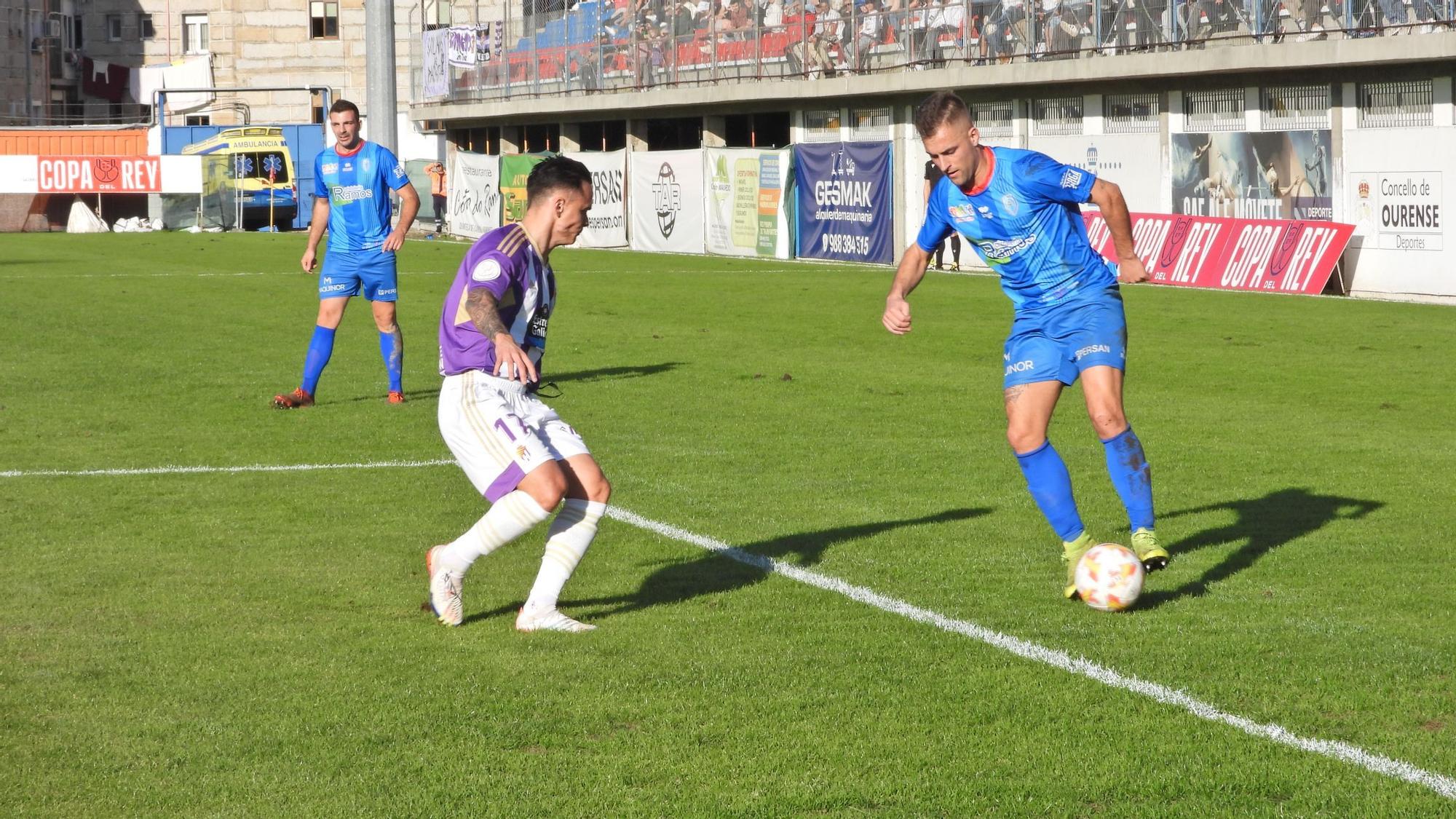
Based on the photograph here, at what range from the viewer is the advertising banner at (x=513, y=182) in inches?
1724

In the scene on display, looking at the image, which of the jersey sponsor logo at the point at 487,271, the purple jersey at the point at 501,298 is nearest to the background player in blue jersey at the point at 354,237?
the purple jersey at the point at 501,298

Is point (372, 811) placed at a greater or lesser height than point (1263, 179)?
lesser

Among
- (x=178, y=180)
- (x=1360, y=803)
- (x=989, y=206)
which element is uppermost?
(x=178, y=180)

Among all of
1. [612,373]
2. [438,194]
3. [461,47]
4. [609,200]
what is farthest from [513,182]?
[612,373]

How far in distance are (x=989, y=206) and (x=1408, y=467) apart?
4.39 m

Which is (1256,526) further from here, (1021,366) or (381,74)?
(381,74)

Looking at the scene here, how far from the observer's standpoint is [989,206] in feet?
22.8

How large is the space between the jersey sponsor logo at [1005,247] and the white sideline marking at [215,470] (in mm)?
4232

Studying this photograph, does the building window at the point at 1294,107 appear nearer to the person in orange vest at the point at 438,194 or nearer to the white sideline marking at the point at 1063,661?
the white sideline marking at the point at 1063,661

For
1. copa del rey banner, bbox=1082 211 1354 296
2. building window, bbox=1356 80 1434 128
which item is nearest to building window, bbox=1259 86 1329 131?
building window, bbox=1356 80 1434 128

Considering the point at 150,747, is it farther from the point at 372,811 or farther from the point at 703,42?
the point at 703,42

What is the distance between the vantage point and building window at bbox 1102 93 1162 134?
2883 centimetres

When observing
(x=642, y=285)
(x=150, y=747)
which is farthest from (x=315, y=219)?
(x=642, y=285)

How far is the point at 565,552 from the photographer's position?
632 cm
